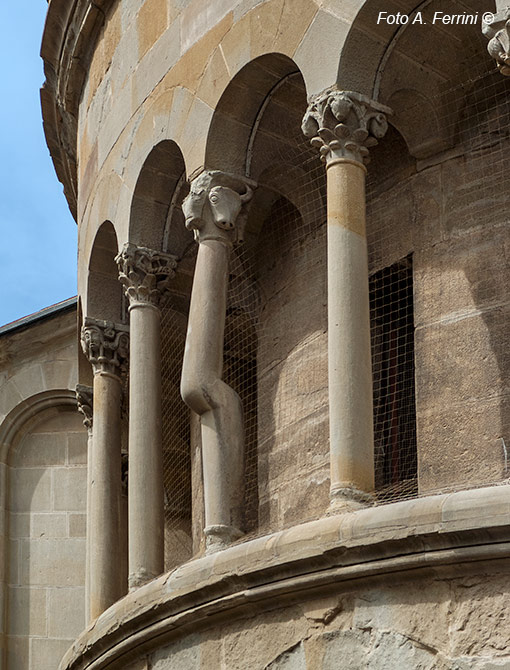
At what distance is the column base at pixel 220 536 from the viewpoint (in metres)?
11.4

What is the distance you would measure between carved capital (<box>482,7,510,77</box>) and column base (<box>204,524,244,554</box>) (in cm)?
349

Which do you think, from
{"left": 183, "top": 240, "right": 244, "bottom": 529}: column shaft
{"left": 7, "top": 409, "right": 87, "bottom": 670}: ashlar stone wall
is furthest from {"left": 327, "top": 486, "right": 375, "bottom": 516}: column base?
{"left": 7, "top": 409, "right": 87, "bottom": 670}: ashlar stone wall

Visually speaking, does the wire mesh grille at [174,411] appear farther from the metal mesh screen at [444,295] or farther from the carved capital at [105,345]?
the metal mesh screen at [444,295]

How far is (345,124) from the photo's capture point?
11.2 meters

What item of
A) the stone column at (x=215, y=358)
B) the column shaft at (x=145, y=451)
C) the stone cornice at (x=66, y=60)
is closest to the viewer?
the stone column at (x=215, y=358)

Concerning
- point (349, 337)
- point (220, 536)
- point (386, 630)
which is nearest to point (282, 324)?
point (220, 536)

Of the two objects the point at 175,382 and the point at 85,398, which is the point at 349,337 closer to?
the point at 175,382

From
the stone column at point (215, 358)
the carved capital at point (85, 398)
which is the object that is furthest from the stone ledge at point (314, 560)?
the carved capital at point (85, 398)

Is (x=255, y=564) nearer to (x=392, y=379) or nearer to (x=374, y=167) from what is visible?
(x=392, y=379)

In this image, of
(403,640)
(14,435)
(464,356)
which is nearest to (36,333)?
(14,435)

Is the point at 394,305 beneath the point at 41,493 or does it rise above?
above

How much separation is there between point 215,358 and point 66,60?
4.72m

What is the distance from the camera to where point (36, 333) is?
17156 millimetres

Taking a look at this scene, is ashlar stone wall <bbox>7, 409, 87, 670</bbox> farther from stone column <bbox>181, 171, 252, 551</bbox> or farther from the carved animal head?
the carved animal head
